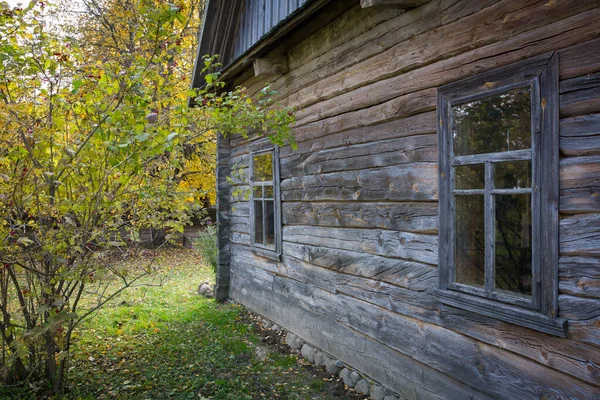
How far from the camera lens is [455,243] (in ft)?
10.7

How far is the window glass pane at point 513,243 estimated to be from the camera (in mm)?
2773

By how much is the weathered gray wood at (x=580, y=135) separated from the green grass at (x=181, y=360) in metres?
3.24

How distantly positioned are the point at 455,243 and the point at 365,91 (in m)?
1.84

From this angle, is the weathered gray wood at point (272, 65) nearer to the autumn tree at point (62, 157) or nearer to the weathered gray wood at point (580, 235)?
the autumn tree at point (62, 157)

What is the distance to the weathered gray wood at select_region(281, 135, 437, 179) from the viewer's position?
3.56 meters

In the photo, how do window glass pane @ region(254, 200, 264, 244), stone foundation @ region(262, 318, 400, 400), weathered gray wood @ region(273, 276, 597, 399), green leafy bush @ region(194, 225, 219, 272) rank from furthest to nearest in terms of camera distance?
green leafy bush @ region(194, 225, 219, 272)
window glass pane @ region(254, 200, 264, 244)
stone foundation @ region(262, 318, 400, 400)
weathered gray wood @ region(273, 276, 597, 399)

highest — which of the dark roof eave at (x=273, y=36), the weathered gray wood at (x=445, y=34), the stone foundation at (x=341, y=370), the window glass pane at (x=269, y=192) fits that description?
the dark roof eave at (x=273, y=36)

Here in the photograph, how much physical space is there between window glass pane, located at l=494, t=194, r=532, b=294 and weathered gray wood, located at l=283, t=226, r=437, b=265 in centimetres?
58

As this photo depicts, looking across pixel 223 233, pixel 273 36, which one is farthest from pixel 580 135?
pixel 223 233

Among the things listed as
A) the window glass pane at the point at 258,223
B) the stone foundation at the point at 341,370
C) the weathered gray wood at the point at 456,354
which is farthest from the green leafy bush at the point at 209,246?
the weathered gray wood at the point at 456,354

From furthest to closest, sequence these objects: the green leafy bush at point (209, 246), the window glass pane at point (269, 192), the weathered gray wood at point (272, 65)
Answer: the green leafy bush at point (209, 246), the window glass pane at point (269, 192), the weathered gray wood at point (272, 65)

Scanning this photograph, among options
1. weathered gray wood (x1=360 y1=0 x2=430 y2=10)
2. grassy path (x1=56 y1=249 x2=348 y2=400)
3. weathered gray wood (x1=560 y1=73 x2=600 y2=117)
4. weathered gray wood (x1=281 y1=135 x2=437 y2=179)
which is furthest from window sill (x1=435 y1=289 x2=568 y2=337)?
weathered gray wood (x1=360 y1=0 x2=430 y2=10)

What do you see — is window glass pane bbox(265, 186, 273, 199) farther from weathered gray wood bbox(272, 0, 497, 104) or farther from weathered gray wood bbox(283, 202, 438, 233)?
weathered gray wood bbox(272, 0, 497, 104)

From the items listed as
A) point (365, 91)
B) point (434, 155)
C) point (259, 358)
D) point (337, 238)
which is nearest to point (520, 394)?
point (434, 155)
